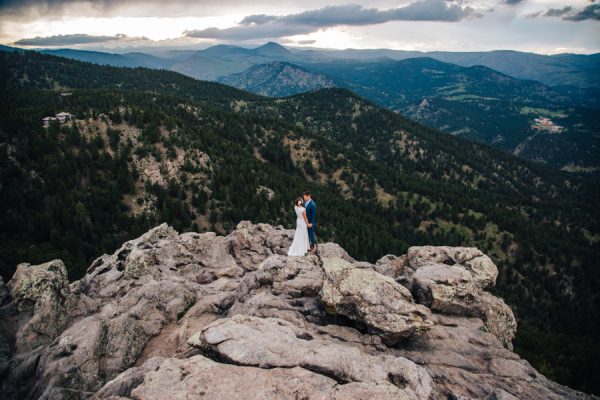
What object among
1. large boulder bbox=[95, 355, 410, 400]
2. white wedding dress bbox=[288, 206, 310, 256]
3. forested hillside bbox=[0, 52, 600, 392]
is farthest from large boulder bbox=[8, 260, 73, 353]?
forested hillside bbox=[0, 52, 600, 392]

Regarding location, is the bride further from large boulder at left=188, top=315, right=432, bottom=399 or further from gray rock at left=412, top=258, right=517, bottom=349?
large boulder at left=188, top=315, right=432, bottom=399

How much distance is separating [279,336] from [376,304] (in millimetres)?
6597

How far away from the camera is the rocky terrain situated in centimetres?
1420

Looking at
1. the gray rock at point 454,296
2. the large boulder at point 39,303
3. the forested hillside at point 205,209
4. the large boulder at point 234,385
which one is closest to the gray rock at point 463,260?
the gray rock at point 454,296

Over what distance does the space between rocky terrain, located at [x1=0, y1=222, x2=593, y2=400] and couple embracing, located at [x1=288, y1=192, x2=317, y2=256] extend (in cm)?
243

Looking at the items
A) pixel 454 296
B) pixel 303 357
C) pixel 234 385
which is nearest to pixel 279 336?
pixel 303 357

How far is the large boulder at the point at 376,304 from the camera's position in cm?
1912

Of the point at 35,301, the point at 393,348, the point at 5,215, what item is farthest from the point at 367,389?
the point at 5,215

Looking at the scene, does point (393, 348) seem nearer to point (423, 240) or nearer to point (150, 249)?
point (150, 249)

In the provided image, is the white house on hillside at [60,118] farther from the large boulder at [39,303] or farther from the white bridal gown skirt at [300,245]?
the white bridal gown skirt at [300,245]

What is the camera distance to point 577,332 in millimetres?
117500

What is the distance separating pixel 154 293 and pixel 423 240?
14310cm

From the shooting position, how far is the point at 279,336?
55.2 ft

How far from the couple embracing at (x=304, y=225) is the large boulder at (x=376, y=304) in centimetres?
799
